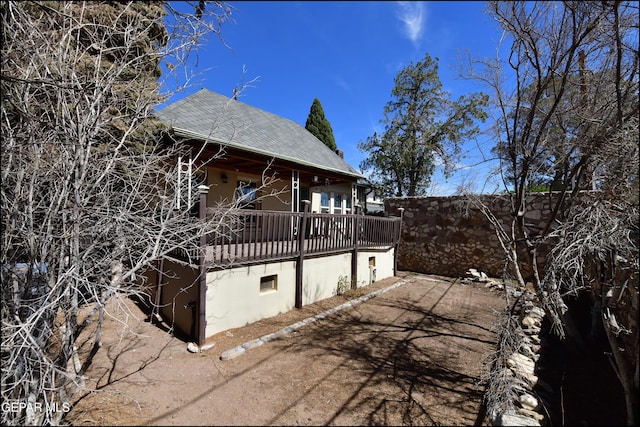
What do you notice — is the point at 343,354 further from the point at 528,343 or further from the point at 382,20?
the point at 382,20

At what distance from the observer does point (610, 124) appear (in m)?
3.00

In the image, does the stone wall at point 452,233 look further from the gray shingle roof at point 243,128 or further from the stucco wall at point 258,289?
the stucco wall at point 258,289

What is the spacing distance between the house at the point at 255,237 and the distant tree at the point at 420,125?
673cm

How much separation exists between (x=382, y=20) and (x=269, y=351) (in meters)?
5.29

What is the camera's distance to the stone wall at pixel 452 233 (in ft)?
30.1

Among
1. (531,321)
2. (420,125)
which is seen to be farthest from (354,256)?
(420,125)

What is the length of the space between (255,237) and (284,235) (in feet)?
2.88

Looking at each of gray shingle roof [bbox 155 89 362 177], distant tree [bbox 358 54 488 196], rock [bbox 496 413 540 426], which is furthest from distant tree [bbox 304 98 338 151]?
rock [bbox 496 413 540 426]

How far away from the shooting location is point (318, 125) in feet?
66.9

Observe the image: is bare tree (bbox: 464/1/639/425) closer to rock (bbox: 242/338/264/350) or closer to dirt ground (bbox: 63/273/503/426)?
dirt ground (bbox: 63/273/503/426)

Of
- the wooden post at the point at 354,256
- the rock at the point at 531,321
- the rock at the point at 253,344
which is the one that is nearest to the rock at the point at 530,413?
the rock at the point at 531,321

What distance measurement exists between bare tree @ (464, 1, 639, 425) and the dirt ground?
2.87ft

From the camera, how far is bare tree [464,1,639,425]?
232cm

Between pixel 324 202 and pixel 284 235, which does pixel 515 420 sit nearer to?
pixel 284 235
